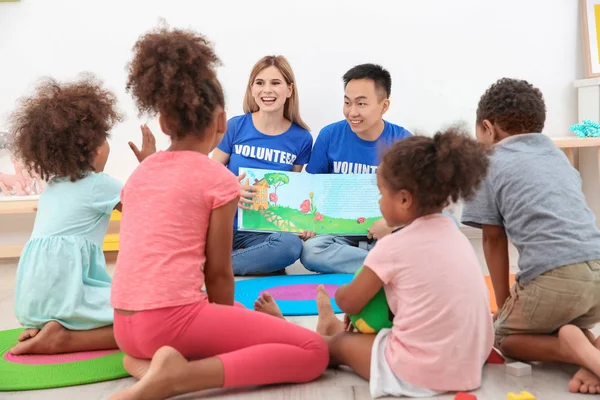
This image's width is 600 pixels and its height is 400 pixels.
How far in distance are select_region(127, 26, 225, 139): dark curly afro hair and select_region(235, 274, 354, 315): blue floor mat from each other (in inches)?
37.3

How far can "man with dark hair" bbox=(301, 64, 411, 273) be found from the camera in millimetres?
3064

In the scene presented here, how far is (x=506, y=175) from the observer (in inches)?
73.9

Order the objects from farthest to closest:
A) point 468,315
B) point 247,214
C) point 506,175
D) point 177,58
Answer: point 247,214
point 506,175
point 177,58
point 468,315

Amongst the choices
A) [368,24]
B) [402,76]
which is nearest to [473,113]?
[402,76]

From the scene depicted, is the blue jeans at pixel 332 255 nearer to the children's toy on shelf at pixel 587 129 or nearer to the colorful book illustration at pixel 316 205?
the colorful book illustration at pixel 316 205

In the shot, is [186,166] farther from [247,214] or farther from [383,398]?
[247,214]

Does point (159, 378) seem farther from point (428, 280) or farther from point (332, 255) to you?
point (332, 255)

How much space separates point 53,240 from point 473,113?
2617mm

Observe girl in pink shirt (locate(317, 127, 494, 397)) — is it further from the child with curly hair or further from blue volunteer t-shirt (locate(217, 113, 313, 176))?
blue volunteer t-shirt (locate(217, 113, 313, 176))

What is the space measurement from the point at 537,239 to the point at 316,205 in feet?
4.76

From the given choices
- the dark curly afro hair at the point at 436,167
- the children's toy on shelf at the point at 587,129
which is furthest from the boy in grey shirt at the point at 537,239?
the children's toy on shelf at the point at 587,129

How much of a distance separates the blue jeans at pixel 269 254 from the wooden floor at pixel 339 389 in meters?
1.33

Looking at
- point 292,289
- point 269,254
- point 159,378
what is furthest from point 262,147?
point 159,378

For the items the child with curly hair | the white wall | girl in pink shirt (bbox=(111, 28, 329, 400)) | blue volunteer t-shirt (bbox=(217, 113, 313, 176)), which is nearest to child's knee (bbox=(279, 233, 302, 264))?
blue volunteer t-shirt (bbox=(217, 113, 313, 176))
